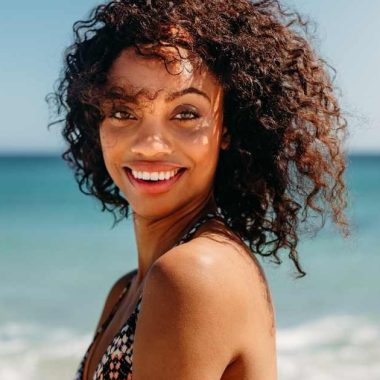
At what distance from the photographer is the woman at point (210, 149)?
6.55 ft

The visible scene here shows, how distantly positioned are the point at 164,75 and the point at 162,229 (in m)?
0.53

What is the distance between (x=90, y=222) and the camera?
83.0ft

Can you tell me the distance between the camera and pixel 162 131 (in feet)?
7.46

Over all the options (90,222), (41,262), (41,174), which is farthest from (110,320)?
(41,174)

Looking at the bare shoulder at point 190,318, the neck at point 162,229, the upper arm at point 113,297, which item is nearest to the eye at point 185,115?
the neck at point 162,229

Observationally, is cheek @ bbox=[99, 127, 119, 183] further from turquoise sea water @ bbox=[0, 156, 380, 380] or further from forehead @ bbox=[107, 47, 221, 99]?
turquoise sea water @ bbox=[0, 156, 380, 380]

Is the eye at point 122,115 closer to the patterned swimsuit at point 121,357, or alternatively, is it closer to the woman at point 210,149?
the woman at point 210,149

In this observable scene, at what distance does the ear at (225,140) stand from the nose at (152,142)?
24cm

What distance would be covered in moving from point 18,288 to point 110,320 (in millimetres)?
11235

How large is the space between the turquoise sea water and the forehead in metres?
0.88

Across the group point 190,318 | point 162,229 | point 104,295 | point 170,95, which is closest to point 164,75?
point 170,95

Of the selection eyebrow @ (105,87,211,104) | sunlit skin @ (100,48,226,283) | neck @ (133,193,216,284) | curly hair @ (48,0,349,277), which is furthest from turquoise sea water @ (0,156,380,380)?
eyebrow @ (105,87,211,104)

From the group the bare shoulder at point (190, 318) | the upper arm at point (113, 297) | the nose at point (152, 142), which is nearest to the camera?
the bare shoulder at point (190, 318)

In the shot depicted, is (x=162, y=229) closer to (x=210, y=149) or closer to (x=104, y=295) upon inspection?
(x=210, y=149)
